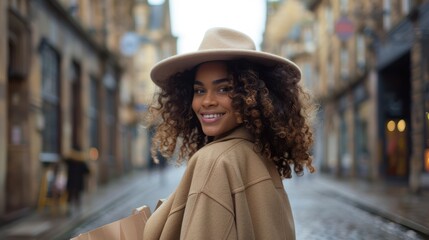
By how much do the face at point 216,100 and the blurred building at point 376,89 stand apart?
14.4 meters

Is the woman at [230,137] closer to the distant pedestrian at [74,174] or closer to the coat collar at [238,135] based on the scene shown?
the coat collar at [238,135]

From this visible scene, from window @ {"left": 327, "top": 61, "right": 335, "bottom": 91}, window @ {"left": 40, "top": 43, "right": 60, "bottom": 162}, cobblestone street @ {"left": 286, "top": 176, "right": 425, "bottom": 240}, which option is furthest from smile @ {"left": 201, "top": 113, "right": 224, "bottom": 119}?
window @ {"left": 327, "top": 61, "right": 335, "bottom": 91}

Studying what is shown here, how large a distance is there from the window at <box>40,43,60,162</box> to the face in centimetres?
1352

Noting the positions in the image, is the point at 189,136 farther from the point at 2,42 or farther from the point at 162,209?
the point at 2,42

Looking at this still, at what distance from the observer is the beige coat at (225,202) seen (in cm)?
195

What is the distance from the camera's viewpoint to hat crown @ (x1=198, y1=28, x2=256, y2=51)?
232 cm

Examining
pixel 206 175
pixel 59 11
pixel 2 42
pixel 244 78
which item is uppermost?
pixel 59 11

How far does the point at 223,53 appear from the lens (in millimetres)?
2221

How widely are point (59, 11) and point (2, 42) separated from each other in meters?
5.93

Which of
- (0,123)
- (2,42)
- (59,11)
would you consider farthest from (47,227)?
(59,11)

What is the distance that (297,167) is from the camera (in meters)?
2.61

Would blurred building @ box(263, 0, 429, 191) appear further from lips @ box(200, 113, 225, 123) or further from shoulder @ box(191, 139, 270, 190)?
shoulder @ box(191, 139, 270, 190)

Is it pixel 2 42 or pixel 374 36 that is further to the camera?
pixel 374 36

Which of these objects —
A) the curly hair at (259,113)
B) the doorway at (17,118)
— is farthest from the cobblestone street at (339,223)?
the curly hair at (259,113)
